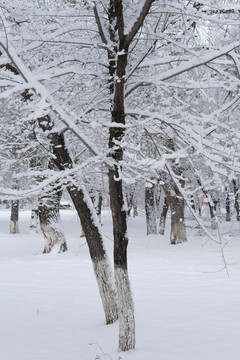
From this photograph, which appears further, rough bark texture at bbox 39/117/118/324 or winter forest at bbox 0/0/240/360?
rough bark texture at bbox 39/117/118/324

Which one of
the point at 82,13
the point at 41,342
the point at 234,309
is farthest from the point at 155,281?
the point at 82,13

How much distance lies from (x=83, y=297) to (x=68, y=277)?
251 centimetres

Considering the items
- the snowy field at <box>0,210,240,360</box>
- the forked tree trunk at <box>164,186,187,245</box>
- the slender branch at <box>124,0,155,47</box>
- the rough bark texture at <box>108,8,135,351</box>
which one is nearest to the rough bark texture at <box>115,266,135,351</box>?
the rough bark texture at <box>108,8,135,351</box>

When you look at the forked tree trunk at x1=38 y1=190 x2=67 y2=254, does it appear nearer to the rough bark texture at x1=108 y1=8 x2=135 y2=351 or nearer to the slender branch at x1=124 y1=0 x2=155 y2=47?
the rough bark texture at x1=108 y1=8 x2=135 y2=351

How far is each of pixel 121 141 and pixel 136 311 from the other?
13.8 ft

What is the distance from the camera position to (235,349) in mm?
5867

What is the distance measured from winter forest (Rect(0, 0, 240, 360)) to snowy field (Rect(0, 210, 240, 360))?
0.12 feet

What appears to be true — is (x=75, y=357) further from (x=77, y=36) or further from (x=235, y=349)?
(x=77, y=36)

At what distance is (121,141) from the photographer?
16.2 ft

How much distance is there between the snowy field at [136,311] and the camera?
235 inches

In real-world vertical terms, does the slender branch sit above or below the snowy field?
above

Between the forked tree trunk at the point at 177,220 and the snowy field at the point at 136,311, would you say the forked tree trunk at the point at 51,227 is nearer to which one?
the snowy field at the point at 136,311

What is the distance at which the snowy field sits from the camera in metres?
5.98

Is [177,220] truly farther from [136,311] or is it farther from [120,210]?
[120,210]
